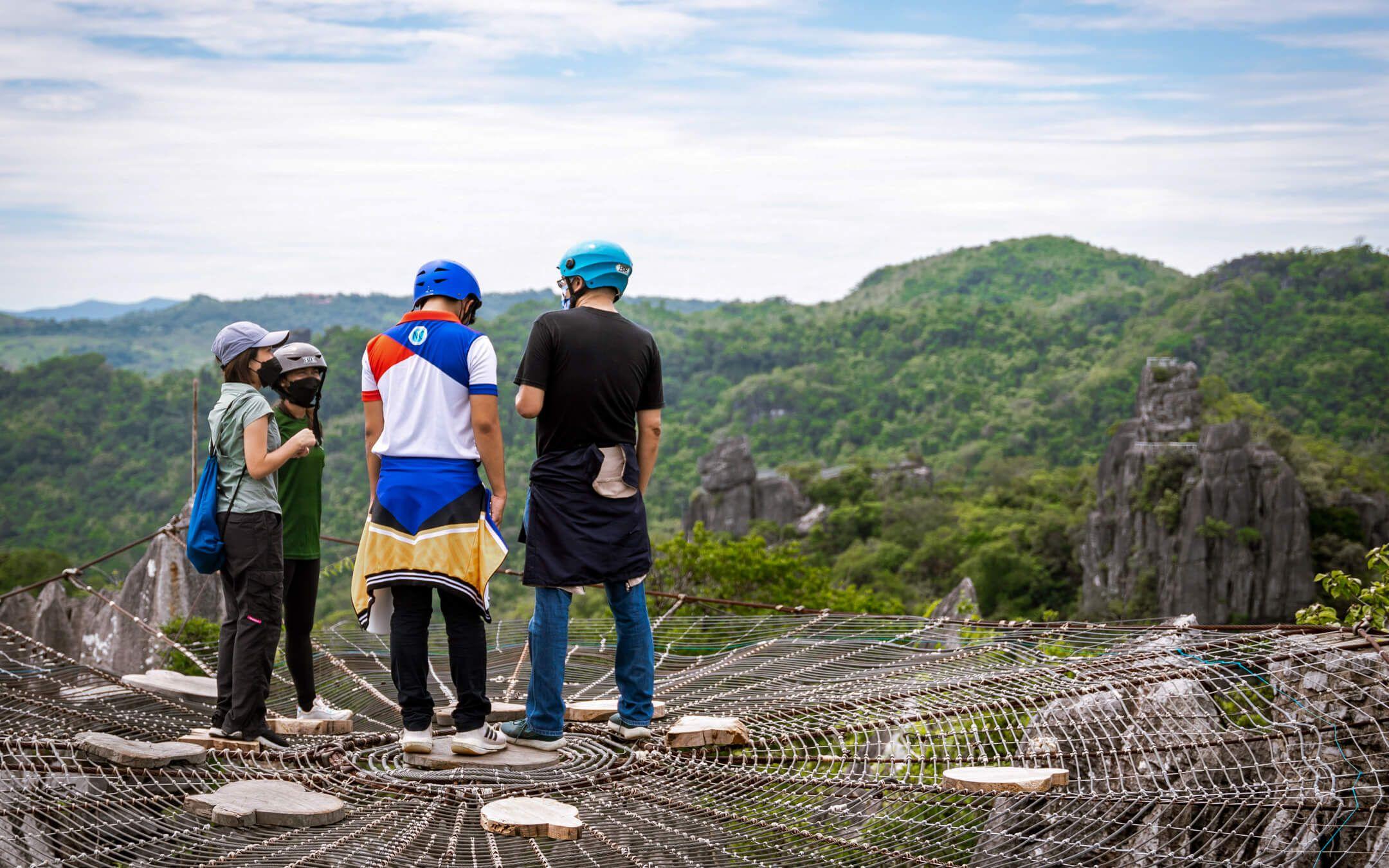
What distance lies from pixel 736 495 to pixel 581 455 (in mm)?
39659

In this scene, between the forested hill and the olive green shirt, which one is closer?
the olive green shirt

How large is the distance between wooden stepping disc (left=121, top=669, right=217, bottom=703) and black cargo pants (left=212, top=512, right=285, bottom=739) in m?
1.12

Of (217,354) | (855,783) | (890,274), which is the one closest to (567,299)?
(217,354)

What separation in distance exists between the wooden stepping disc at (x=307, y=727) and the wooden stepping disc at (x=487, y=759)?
1.56 feet

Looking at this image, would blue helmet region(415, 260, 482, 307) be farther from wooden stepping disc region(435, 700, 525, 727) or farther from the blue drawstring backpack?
wooden stepping disc region(435, 700, 525, 727)

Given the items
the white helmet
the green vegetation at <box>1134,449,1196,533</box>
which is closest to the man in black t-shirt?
the white helmet

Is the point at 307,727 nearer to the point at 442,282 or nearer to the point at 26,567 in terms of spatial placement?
the point at 442,282

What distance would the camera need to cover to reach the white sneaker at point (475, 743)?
4492mm

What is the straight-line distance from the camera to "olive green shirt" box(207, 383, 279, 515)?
15.0 feet

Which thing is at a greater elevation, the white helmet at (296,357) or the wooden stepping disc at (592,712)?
the white helmet at (296,357)

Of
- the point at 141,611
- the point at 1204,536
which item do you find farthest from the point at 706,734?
the point at 1204,536

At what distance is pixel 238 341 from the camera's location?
182 inches

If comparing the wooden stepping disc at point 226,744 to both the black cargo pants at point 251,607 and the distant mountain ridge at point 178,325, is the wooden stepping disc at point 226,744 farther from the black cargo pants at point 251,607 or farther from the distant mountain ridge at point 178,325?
the distant mountain ridge at point 178,325

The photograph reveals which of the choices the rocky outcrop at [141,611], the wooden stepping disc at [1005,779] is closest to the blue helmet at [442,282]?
the wooden stepping disc at [1005,779]
